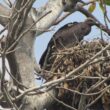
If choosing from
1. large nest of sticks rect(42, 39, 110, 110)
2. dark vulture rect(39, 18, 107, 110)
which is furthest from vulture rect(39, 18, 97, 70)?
large nest of sticks rect(42, 39, 110, 110)

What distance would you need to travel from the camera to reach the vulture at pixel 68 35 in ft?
22.4

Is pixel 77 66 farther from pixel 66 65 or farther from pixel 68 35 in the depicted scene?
pixel 68 35

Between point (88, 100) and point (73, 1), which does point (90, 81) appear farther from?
point (73, 1)

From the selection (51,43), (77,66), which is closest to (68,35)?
(51,43)

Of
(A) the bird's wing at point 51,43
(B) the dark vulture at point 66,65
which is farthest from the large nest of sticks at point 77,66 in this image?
(A) the bird's wing at point 51,43

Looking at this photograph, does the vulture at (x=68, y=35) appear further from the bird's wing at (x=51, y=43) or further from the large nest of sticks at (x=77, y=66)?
the large nest of sticks at (x=77, y=66)

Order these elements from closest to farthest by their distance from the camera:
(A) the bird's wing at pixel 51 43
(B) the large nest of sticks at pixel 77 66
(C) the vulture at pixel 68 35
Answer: (B) the large nest of sticks at pixel 77 66, (A) the bird's wing at pixel 51 43, (C) the vulture at pixel 68 35

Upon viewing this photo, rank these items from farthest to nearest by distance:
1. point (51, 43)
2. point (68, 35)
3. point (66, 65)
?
point (68, 35), point (51, 43), point (66, 65)

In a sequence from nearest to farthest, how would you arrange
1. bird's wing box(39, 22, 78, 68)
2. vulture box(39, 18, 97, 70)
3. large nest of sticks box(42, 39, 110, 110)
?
large nest of sticks box(42, 39, 110, 110)
bird's wing box(39, 22, 78, 68)
vulture box(39, 18, 97, 70)

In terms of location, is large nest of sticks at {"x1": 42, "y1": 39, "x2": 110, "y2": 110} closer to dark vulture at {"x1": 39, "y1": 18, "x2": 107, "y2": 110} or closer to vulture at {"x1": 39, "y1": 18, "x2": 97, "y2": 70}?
dark vulture at {"x1": 39, "y1": 18, "x2": 107, "y2": 110}

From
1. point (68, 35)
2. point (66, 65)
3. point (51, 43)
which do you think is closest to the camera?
point (66, 65)

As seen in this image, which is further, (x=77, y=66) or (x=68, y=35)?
(x=68, y=35)

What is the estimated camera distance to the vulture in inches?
269

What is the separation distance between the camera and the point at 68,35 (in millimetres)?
7238
